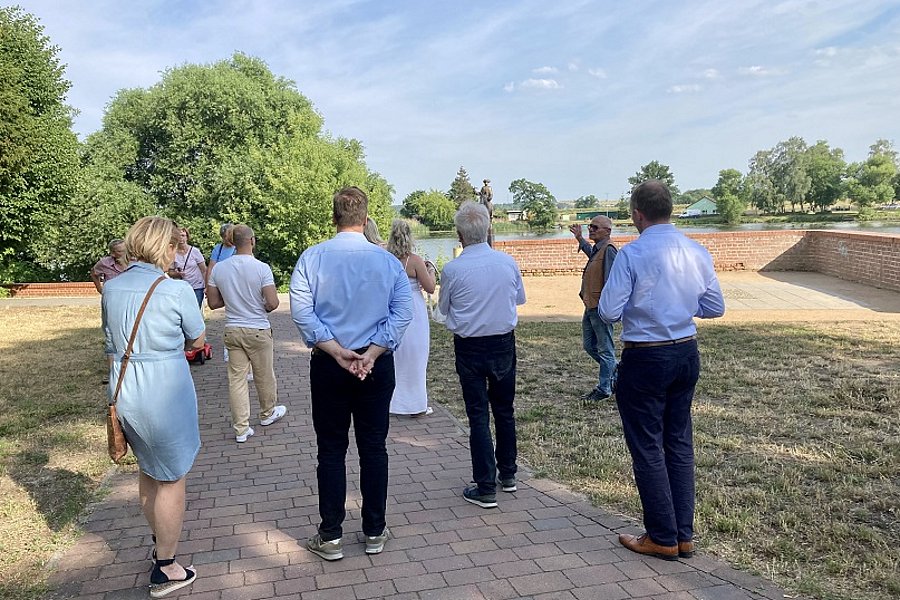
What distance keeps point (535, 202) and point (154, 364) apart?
45736 mm

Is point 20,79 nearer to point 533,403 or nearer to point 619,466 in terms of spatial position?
point 533,403

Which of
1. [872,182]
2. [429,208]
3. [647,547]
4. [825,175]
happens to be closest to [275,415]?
[647,547]

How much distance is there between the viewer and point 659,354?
314 centimetres

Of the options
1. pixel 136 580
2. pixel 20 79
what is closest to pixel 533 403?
pixel 136 580

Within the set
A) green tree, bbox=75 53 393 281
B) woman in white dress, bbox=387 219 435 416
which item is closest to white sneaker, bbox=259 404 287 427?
woman in white dress, bbox=387 219 435 416

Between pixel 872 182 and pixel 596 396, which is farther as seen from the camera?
pixel 872 182

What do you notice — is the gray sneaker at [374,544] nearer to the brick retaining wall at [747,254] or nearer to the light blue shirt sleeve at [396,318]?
the light blue shirt sleeve at [396,318]

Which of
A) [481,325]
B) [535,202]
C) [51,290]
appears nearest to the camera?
[481,325]

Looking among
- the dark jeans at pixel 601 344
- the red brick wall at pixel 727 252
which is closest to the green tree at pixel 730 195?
the red brick wall at pixel 727 252

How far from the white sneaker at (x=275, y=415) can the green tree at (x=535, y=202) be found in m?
38.8

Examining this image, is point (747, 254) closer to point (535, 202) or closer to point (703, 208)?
point (535, 202)

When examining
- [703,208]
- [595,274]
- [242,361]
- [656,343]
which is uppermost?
[703,208]

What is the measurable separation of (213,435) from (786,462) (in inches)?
182

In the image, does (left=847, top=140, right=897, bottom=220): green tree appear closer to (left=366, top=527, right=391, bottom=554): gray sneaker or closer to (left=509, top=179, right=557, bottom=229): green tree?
(left=509, top=179, right=557, bottom=229): green tree
